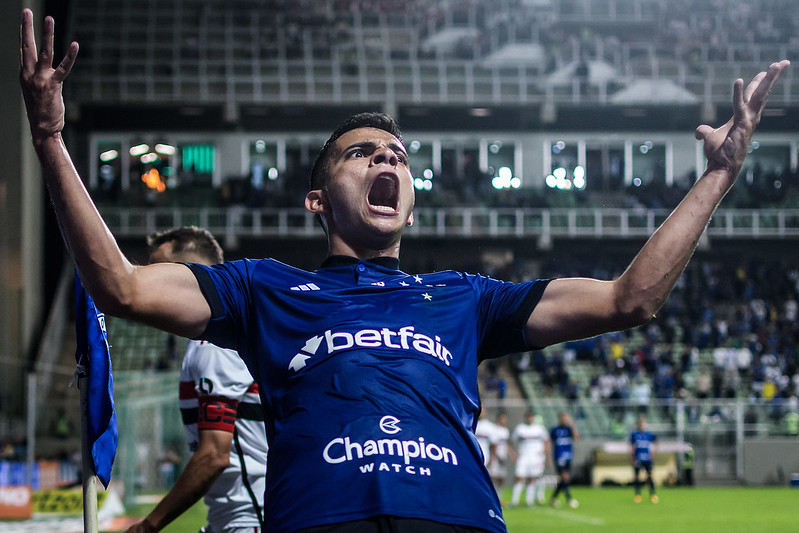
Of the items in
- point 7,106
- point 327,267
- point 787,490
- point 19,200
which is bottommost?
point 787,490

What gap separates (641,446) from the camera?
21984 mm

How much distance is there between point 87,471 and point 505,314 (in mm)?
1424

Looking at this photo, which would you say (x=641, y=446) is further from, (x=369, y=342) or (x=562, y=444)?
(x=369, y=342)

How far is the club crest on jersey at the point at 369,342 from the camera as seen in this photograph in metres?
2.48

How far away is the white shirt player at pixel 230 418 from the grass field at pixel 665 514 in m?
10.1

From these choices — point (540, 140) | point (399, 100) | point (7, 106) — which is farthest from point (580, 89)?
point (7, 106)

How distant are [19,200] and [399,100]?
13057 millimetres

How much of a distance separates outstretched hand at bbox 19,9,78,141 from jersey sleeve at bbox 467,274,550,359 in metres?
1.11

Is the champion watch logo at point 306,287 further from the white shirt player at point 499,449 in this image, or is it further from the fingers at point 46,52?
the white shirt player at point 499,449

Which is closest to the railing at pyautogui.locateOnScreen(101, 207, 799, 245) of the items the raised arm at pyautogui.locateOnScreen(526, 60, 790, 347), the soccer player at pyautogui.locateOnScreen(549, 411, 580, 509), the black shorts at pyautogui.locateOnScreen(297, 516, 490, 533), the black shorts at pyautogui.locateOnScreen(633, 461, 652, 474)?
the black shorts at pyautogui.locateOnScreen(633, 461, 652, 474)

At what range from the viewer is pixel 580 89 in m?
37.7

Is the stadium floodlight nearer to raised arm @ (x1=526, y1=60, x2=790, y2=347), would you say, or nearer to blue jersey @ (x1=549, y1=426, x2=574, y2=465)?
blue jersey @ (x1=549, y1=426, x2=574, y2=465)

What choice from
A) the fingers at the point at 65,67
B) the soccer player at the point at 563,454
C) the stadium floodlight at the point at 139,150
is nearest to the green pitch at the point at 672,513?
the soccer player at the point at 563,454

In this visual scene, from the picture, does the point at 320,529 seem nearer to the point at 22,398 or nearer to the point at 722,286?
the point at 22,398
